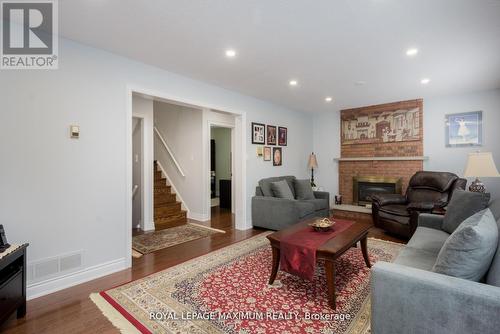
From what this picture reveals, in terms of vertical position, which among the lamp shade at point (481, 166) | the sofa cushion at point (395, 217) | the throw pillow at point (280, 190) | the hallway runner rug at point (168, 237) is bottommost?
the hallway runner rug at point (168, 237)

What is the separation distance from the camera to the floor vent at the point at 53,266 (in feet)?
7.27

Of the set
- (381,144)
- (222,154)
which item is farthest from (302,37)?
(222,154)

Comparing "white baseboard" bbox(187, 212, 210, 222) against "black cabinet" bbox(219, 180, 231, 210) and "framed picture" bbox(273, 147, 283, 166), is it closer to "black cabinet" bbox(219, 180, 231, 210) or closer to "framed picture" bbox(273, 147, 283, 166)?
"black cabinet" bbox(219, 180, 231, 210)

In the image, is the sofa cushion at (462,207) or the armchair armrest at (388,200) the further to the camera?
the armchair armrest at (388,200)

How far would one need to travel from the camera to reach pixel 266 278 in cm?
251

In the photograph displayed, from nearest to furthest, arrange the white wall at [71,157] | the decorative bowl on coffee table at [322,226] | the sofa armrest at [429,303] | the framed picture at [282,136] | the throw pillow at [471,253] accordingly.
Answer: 1. the sofa armrest at [429,303]
2. the throw pillow at [471,253]
3. the white wall at [71,157]
4. the decorative bowl on coffee table at [322,226]
5. the framed picture at [282,136]

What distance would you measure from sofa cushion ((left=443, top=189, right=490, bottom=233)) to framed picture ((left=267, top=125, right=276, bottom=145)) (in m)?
3.11

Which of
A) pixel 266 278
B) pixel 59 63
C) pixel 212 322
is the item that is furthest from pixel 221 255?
pixel 59 63

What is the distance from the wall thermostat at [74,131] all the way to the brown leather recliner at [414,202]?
429 cm

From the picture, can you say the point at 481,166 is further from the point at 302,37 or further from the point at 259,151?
the point at 259,151

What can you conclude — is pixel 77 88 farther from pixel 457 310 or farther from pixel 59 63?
pixel 457 310

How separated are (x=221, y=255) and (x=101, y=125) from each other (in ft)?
6.75

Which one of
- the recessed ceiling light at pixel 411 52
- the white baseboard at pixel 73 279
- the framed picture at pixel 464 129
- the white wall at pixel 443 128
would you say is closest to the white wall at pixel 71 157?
the white baseboard at pixel 73 279

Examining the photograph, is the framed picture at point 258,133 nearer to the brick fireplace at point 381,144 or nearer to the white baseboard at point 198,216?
the white baseboard at point 198,216
